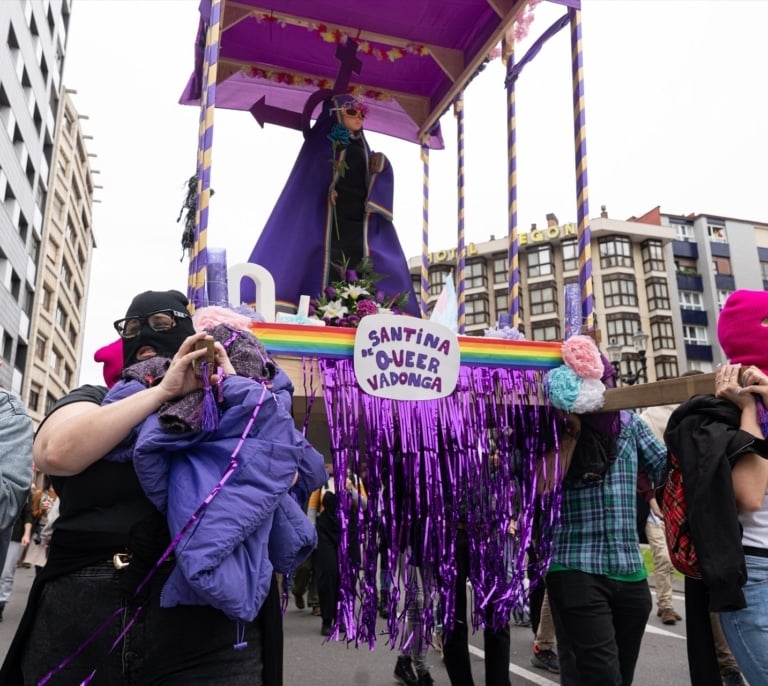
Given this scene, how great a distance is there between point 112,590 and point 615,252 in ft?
166

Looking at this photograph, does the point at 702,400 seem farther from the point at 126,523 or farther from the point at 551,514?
the point at 126,523

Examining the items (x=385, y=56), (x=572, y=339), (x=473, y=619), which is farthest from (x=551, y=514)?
(x=385, y=56)

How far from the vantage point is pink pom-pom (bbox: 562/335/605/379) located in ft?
10.4

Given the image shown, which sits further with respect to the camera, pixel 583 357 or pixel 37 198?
pixel 37 198

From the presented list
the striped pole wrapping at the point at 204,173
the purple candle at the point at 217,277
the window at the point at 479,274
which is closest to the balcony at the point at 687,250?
the window at the point at 479,274

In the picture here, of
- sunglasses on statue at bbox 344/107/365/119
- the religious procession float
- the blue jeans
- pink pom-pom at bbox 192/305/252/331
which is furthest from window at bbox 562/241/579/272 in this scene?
the blue jeans

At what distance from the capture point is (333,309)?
3824 millimetres

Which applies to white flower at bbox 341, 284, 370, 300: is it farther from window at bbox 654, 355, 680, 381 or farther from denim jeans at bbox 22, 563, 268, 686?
window at bbox 654, 355, 680, 381

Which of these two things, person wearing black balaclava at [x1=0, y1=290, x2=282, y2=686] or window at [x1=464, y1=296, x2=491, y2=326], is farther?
window at [x1=464, y1=296, x2=491, y2=326]

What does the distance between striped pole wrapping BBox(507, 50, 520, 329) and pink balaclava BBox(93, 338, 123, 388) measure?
2.93 m

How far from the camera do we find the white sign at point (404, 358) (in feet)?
9.91

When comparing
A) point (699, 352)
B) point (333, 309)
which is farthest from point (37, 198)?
point (699, 352)

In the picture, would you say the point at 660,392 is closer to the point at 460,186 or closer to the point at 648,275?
the point at 460,186

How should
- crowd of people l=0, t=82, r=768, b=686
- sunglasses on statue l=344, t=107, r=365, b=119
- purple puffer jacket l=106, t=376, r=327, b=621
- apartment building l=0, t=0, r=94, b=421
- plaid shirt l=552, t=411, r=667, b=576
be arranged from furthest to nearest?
apartment building l=0, t=0, r=94, b=421
sunglasses on statue l=344, t=107, r=365, b=119
plaid shirt l=552, t=411, r=667, b=576
crowd of people l=0, t=82, r=768, b=686
purple puffer jacket l=106, t=376, r=327, b=621
